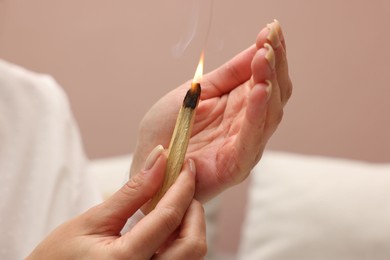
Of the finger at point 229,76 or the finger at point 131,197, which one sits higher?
the finger at point 229,76

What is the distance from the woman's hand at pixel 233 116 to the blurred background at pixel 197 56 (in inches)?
23.2

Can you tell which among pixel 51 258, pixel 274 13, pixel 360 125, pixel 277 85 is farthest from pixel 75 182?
pixel 360 125

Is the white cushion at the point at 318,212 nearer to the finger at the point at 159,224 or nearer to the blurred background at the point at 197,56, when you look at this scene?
the blurred background at the point at 197,56

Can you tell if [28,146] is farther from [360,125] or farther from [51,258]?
[360,125]

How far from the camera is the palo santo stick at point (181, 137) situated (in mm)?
604

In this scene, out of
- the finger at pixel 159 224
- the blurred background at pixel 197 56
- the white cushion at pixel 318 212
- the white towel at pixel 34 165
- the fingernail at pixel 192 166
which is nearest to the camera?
the finger at pixel 159 224

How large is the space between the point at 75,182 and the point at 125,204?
586 mm

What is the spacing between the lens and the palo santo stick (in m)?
0.60

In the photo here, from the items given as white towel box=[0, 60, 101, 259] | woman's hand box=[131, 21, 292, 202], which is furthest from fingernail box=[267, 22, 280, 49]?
white towel box=[0, 60, 101, 259]

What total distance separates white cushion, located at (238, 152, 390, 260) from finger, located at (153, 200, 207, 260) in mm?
739

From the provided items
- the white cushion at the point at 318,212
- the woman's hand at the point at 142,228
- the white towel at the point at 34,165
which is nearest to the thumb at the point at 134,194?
the woman's hand at the point at 142,228

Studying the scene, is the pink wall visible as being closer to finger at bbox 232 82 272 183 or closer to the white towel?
the white towel

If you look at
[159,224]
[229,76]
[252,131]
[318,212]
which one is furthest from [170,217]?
[318,212]

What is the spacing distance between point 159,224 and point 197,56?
1.17 metres
